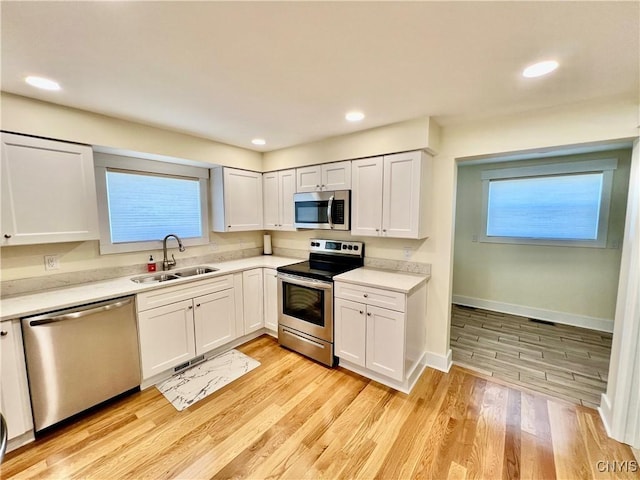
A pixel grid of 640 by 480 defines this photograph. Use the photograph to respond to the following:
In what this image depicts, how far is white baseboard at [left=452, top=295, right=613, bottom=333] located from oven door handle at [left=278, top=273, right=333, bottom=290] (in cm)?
304

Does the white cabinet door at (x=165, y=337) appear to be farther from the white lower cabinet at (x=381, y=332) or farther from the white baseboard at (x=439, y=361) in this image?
the white baseboard at (x=439, y=361)

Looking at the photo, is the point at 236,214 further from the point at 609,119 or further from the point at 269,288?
the point at 609,119

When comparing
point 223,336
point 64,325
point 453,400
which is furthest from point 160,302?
point 453,400

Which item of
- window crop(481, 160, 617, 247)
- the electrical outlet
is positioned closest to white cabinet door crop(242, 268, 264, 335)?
the electrical outlet

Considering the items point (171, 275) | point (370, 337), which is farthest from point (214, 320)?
point (370, 337)

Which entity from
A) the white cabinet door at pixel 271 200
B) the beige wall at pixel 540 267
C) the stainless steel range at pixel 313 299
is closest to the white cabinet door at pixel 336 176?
the stainless steel range at pixel 313 299

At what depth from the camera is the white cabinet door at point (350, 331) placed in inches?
101

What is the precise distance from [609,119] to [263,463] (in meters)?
3.42

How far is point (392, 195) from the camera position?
8.63ft

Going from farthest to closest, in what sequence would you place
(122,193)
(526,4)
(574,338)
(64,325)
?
(574,338) → (122,193) → (64,325) → (526,4)

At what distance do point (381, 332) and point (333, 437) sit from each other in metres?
0.91

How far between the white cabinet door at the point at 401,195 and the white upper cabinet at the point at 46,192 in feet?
8.73

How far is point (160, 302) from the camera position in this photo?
2432 millimetres

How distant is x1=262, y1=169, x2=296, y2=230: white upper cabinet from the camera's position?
3506 millimetres
